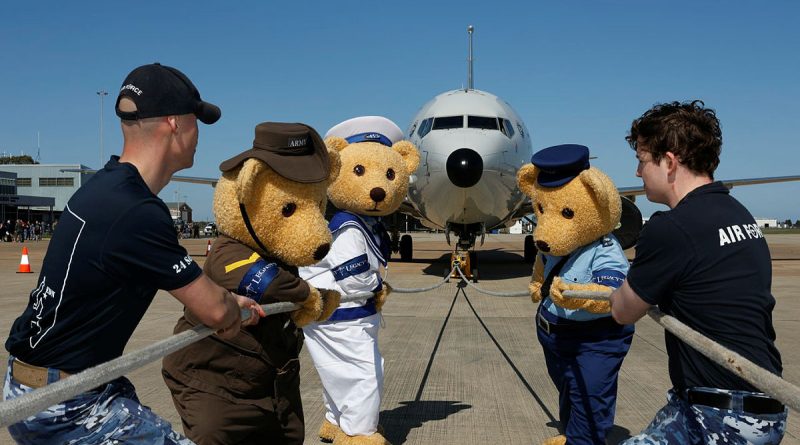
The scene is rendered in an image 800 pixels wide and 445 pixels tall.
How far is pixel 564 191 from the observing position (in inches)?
146

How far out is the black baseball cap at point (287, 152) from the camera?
2.98 m

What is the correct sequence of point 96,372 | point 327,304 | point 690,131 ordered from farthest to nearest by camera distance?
1. point 327,304
2. point 690,131
3. point 96,372

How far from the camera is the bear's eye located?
3.06m

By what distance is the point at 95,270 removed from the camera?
73.0 inches

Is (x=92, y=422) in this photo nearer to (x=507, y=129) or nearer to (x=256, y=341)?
(x=256, y=341)

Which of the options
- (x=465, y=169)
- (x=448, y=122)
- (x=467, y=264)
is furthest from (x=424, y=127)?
(x=467, y=264)

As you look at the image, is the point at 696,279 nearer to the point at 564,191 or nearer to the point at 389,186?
the point at 564,191

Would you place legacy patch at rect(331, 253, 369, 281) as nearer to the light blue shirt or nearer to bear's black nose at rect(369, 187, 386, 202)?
bear's black nose at rect(369, 187, 386, 202)

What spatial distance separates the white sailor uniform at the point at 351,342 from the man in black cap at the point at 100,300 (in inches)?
64.7

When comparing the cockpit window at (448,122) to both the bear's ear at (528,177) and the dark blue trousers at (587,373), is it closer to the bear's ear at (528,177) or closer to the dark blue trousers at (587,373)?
the bear's ear at (528,177)

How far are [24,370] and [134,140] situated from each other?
2.47ft

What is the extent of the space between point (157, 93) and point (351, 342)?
1.93 m

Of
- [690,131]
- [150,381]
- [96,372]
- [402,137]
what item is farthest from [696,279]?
A: [150,381]

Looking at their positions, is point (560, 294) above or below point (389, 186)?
below
